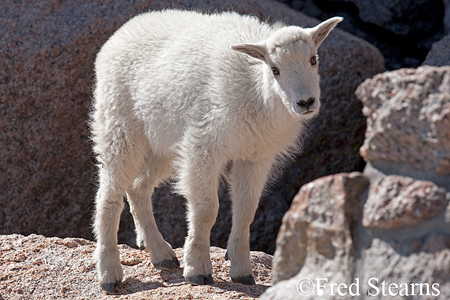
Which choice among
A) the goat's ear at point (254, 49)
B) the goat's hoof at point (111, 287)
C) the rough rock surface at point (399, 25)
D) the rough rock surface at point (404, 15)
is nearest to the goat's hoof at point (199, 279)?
the goat's hoof at point (111, 287)

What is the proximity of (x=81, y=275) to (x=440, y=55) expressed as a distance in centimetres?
518

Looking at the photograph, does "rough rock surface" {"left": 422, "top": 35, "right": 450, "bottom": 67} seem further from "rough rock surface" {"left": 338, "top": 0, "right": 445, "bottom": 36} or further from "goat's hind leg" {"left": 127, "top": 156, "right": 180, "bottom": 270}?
"goat's hind leg" {"left": 127, "top": 156, "right": 180, "bottom": 270}

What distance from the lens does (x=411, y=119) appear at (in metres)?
2.72

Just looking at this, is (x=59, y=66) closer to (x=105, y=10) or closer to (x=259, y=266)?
(x=105, y=10)

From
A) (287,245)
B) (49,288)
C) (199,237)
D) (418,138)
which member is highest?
(418,138)

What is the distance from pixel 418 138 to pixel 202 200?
2.71 meters

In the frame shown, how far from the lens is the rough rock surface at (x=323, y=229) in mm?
2766

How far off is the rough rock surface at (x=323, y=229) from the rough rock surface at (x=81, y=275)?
1.89 meters

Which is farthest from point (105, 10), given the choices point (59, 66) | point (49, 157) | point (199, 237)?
point (199, 237)

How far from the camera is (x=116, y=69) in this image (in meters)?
5.78

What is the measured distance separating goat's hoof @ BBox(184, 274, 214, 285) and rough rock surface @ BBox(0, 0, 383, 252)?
249 cm

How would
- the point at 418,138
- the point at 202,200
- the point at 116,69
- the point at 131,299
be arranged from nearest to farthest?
1. the point at 418,138
2. the point at 131,299
3. the point at 202,200
4. the point at 116,69

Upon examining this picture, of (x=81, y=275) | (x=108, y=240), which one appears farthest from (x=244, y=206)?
(x=81, y=275)

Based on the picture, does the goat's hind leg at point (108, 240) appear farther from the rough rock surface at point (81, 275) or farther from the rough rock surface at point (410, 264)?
the rough rock surface at point (410, 264)
